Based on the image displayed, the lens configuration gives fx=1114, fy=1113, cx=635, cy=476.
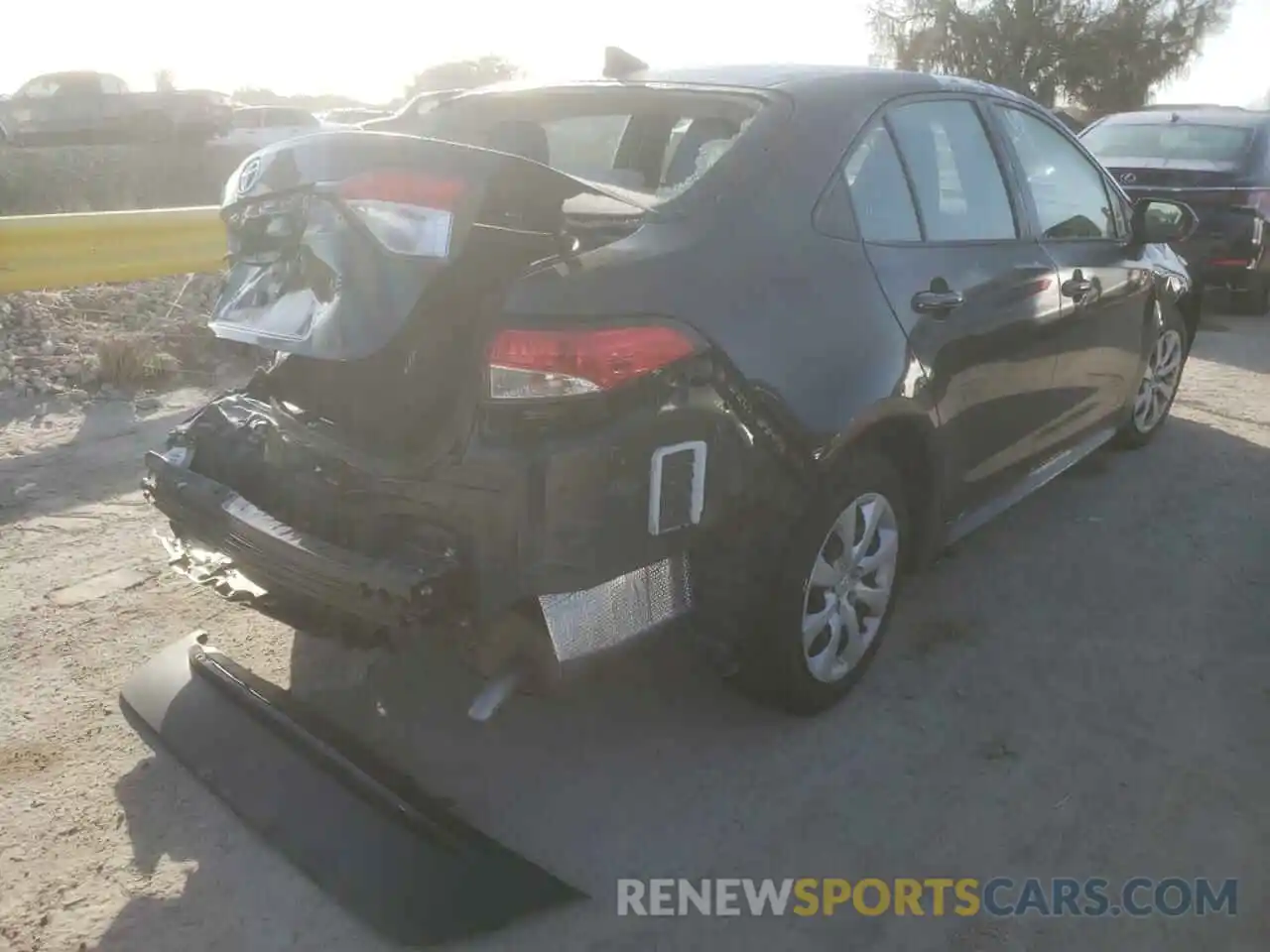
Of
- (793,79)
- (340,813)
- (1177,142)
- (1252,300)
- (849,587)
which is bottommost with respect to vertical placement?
(1252,300)

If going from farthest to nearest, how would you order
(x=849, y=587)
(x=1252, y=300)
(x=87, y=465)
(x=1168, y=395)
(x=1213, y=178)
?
(x=1252, y=300) → (x=1213, y=178) → (x=1168, y=395) → (x=87, y=465) → (x=849, y=587)

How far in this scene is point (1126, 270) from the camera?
4684mm

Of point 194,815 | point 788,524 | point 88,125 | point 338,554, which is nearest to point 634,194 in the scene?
point 788,524

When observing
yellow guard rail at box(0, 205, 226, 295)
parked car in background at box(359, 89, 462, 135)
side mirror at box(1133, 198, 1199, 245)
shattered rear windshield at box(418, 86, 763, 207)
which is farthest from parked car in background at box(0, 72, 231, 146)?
side mirror at box(1133, 198, 1199, 245)

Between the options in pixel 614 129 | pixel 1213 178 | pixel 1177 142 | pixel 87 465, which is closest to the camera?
pixel 614 129

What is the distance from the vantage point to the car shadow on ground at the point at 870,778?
96.5 inches

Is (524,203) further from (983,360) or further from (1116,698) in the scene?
(1116,698)

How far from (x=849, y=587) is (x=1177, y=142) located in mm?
7779

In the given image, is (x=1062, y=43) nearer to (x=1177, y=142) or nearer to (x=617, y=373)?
(x=1177, y=142)

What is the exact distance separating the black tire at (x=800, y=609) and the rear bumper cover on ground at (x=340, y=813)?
2.55 feet

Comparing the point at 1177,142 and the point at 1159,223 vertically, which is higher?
the point at 1159,223

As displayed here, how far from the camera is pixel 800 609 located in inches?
113

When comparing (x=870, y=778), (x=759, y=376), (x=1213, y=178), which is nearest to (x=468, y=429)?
(x=759, y=376)

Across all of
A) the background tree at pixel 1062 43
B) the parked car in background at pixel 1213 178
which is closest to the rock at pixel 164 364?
the parked car in background at pixel 1213 178
